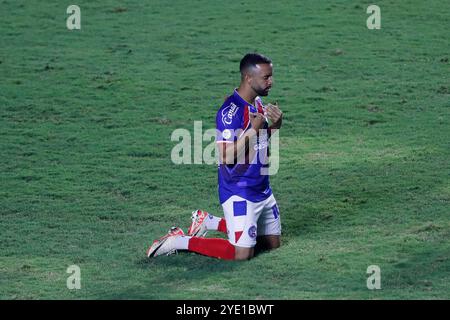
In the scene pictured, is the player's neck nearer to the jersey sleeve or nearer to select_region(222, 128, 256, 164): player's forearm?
the jersey sleeve

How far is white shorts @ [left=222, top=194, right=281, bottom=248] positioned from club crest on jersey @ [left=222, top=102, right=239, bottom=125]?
0.62 m

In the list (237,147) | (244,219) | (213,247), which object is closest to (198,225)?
(213,247)

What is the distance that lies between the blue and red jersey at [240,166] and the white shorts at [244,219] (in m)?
0.05

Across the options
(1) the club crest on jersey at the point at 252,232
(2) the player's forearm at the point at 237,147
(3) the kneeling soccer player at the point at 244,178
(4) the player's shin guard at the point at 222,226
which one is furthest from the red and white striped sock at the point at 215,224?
(2) the player's forearm at the point at 237,147

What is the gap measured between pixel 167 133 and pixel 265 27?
3.98m

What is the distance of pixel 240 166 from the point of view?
28.2 ft

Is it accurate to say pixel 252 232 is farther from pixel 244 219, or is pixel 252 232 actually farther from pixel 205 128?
pixel 205 128

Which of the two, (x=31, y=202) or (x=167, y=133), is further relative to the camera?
(x=167, y=133)

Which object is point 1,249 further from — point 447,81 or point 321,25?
point 321,25

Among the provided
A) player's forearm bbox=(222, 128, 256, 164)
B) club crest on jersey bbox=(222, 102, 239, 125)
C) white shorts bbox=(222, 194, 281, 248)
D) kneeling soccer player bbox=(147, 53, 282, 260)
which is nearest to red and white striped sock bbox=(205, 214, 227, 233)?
kneeling soccer player bbox=(147, 53, 282, 260)

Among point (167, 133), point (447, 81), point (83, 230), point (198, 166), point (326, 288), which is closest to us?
point (326, 288)

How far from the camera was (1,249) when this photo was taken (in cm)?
898

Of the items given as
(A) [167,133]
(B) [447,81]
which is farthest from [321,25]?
(A) [167,133]

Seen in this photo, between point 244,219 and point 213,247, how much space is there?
34 cm
